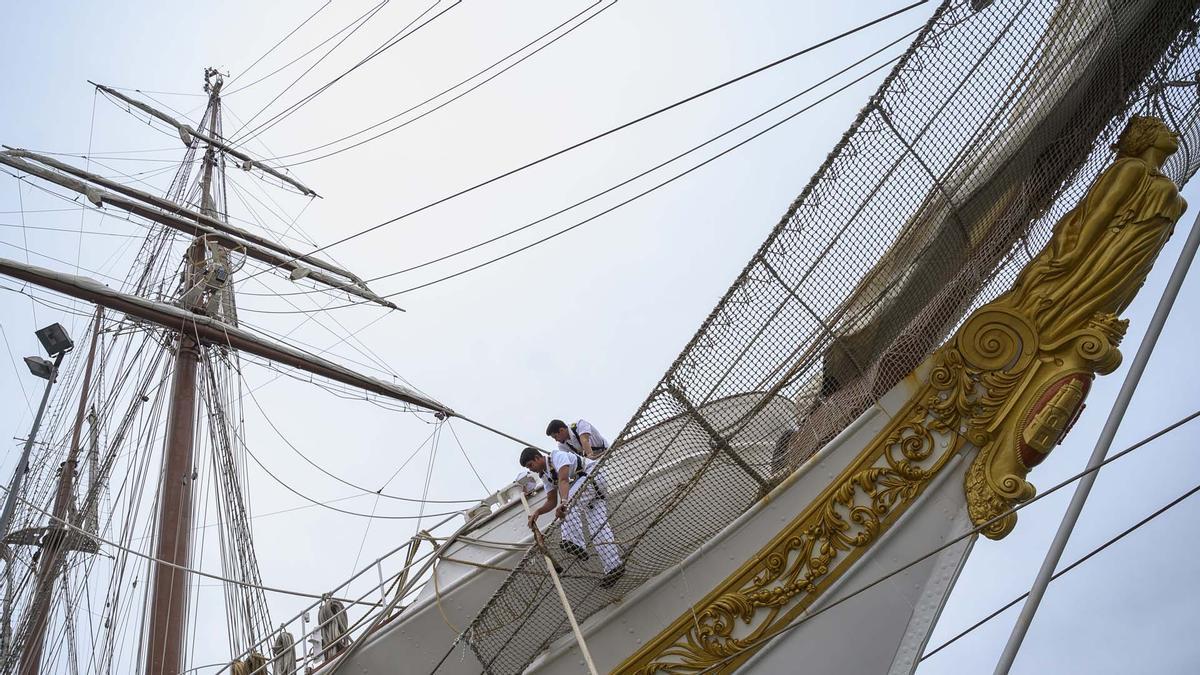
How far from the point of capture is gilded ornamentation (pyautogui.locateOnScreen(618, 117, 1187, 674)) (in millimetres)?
4992

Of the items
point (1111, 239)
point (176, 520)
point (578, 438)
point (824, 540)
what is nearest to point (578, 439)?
point (578, 438)

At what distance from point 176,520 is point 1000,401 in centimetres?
1123

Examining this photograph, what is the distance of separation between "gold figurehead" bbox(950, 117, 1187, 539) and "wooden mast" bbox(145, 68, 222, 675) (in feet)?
29.6

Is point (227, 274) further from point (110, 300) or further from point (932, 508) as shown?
point (932, 508)

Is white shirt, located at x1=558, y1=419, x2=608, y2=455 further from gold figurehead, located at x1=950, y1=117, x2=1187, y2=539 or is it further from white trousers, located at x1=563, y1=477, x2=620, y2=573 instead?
gold figurehead, located at x1=950, y1=117, x2=1187, y2=539

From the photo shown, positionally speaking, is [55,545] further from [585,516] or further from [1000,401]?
[1000,401]

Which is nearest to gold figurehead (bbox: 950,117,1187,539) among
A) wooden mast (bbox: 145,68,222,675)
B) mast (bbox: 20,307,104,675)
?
wooden mast (bbox: 145,68,222,675)

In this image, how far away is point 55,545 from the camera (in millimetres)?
18891

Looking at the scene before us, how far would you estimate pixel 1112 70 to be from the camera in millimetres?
5176

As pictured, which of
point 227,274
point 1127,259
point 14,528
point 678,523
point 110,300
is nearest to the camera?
point 1127,259

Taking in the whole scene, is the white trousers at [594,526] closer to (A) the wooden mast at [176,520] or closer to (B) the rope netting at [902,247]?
(B) the rope netting at [902,247]

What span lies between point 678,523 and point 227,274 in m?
12.3

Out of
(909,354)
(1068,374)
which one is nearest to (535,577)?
(909,354)

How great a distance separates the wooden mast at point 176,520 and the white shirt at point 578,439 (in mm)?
6851
